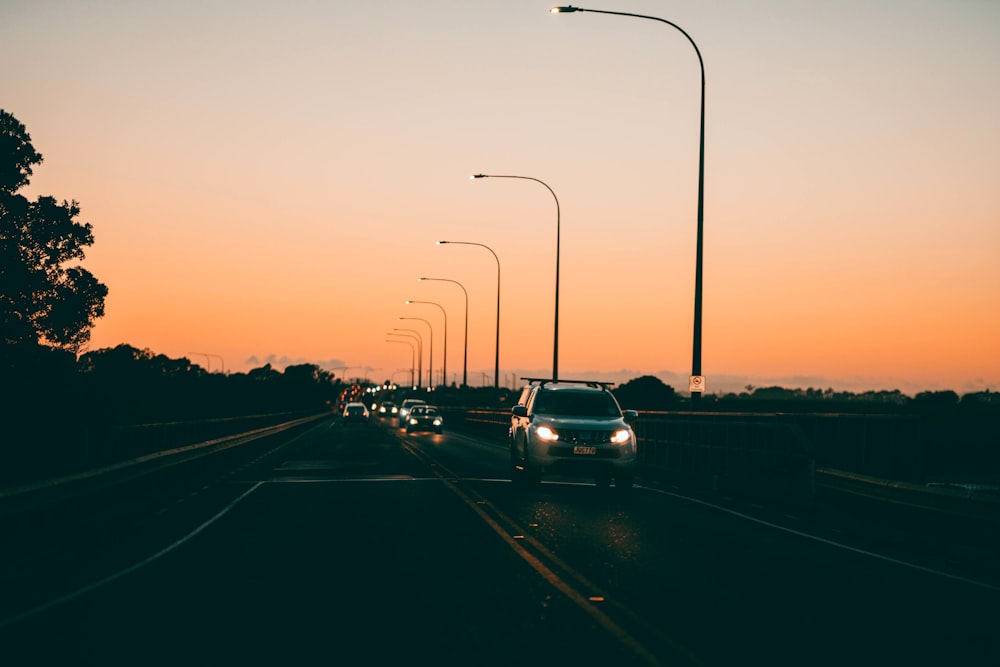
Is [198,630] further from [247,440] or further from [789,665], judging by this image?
[247,440]

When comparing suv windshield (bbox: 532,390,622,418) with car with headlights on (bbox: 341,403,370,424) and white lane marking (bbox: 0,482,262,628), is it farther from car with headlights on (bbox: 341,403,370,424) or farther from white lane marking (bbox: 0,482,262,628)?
car with headlights on (bbox: 341,403,370,424)

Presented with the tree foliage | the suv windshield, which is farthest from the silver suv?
the tree foliage

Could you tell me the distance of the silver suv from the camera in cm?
2008

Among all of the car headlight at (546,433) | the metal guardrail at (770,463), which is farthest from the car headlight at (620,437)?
the metal guardrail at (770,463)

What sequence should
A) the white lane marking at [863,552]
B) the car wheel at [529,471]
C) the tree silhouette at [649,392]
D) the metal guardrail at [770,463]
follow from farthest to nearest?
the tree silhouette at [649,392]
the car wheel at [529,471]
the metal guardrail at [770,463]
the white lane marking at [863,552]

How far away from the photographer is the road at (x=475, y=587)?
287 inches

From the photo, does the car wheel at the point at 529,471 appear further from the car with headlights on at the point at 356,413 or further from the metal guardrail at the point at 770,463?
the car with headlights on at the point at 356,413

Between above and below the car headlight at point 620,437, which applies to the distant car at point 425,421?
below

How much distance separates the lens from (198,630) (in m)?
7.75

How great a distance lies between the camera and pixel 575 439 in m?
20.2

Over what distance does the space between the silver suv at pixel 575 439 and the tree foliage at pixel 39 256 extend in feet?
123

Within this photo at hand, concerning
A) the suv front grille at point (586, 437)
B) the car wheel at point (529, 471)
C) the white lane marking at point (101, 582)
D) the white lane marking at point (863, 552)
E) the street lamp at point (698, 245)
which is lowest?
the white lane marking at point (101, 582)

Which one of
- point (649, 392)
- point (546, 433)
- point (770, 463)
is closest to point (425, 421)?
point (546, 433)

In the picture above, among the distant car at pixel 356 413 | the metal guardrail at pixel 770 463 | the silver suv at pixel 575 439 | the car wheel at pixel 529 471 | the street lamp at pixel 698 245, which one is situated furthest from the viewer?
the distant car at pixel 356 413
